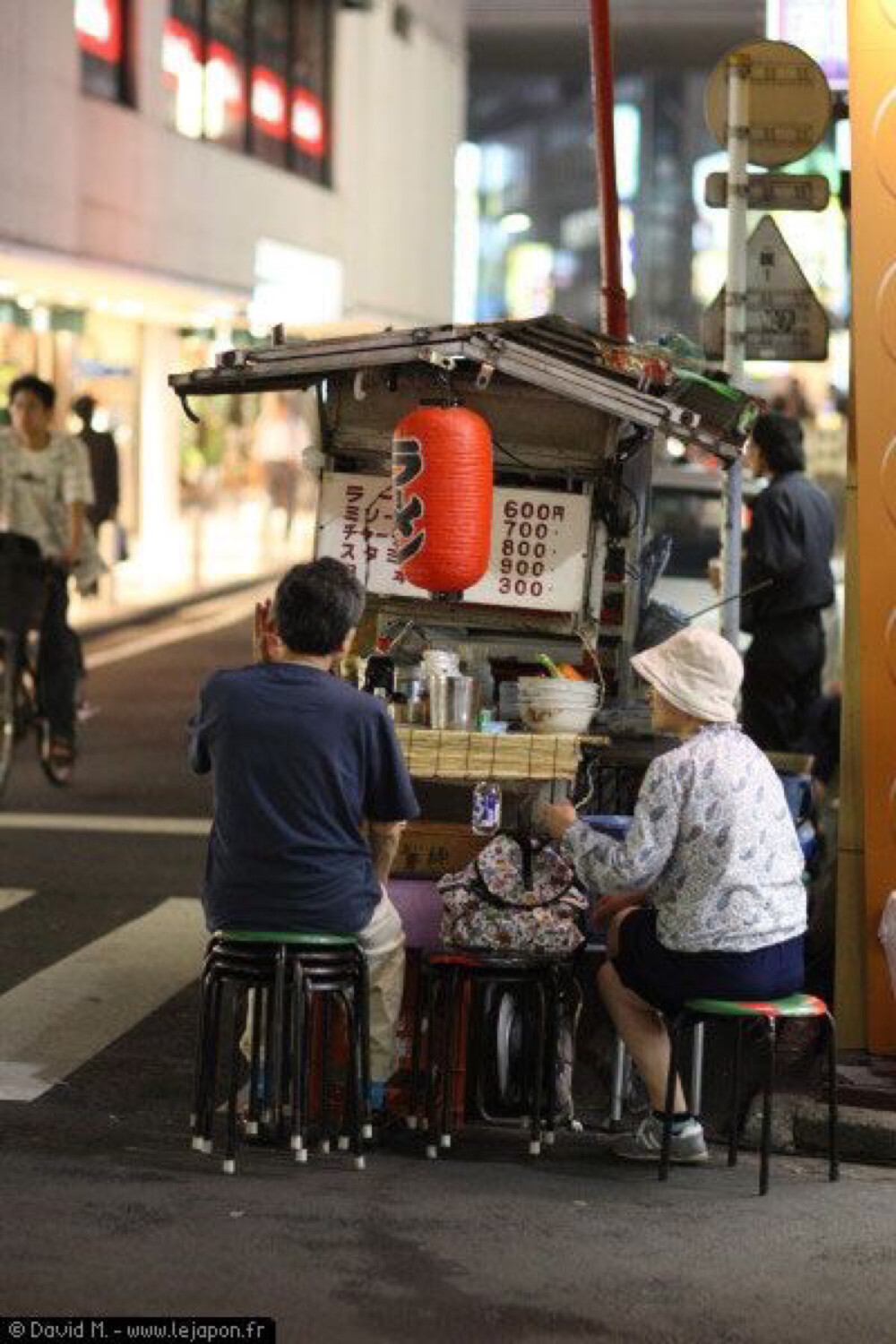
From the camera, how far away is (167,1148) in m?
7.77

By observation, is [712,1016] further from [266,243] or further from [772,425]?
[266,243]

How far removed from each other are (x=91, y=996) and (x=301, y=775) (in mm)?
2844

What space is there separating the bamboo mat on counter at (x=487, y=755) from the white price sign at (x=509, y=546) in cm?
112

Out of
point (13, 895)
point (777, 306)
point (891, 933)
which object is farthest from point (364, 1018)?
point (13, 895)

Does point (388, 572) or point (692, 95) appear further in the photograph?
point (692, 95)

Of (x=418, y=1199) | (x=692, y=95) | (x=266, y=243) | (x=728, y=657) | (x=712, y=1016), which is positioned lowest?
(x=418, y=1199)

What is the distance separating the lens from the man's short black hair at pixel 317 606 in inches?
294

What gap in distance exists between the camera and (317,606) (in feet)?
24.6

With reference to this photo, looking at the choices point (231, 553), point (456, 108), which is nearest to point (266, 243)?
point (231, 553)

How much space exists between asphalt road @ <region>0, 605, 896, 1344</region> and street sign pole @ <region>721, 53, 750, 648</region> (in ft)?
8.56

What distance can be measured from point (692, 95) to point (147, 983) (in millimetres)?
91343

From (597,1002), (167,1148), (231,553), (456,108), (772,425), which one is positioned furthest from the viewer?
(456,108)

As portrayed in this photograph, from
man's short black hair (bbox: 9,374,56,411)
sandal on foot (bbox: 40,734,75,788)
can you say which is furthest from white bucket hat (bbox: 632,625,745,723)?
sandal on foot (bbox: 40,734,75,788)

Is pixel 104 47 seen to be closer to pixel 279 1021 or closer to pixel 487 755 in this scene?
pixel 487 755
